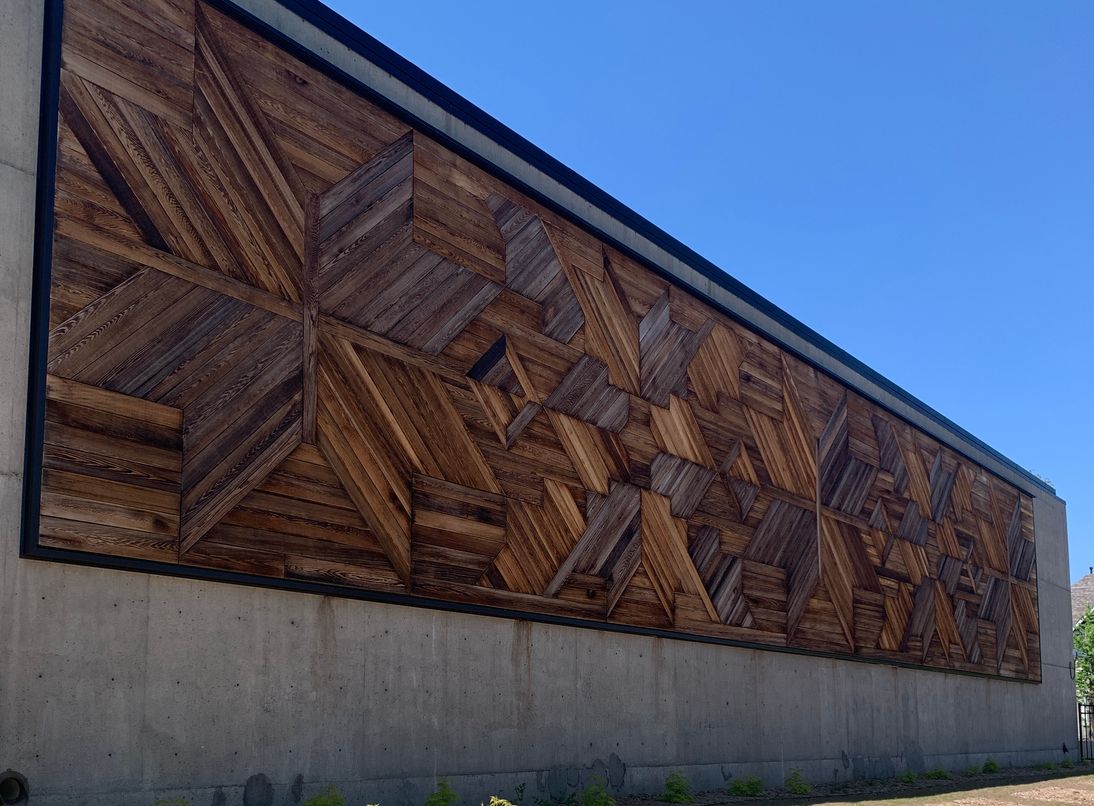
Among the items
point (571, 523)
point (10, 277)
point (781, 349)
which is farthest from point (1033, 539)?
point (10, 277)

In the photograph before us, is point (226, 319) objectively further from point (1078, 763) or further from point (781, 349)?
A: point (1078, 763)

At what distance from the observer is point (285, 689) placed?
29.9 feet

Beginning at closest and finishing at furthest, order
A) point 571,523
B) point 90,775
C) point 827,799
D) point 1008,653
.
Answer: point 90,775, point 571,523, point 827,799, point 1008,653

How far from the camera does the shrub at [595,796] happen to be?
11156mm

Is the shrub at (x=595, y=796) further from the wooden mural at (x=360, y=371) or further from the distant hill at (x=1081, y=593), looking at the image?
the distant hill at (x=1081, y=593)

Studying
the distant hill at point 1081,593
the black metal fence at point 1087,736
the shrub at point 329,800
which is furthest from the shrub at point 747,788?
the distant hill at point 1081,593

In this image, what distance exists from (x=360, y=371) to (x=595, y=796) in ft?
15.3

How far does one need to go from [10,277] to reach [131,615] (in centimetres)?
238

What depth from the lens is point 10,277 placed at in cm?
773

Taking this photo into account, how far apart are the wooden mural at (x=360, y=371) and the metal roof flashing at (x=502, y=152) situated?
18 cm

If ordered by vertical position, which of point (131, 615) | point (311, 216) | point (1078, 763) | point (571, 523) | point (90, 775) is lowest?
point (1078, 763)

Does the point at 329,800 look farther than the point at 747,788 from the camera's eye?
No

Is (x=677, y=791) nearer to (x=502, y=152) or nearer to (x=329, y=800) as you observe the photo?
(x=329, y=800)

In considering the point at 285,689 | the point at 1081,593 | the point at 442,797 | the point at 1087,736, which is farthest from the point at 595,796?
the point at 1081,593
